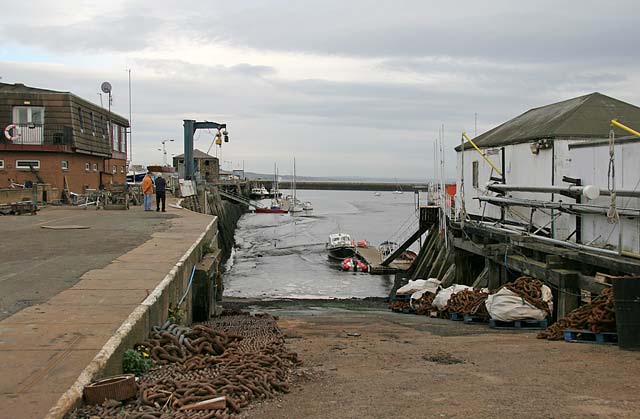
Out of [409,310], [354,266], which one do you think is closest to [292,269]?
[354,266]

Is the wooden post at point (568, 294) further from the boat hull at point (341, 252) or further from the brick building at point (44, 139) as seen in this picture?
the boat hull at point (341, 252)

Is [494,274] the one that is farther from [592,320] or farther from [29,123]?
[29,123]


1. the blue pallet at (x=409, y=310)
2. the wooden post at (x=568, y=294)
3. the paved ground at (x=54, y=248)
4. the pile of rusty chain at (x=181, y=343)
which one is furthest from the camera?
the blue pallet at (x=409, y=310)

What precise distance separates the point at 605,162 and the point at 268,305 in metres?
10.9

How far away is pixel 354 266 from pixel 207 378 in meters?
32.6

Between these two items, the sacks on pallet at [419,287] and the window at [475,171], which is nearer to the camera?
the sacks on pallet at [419,287]

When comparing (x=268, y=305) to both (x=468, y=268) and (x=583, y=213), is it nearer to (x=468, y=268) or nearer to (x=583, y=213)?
(x=468, y=268)

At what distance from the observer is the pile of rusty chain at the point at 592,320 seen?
10.2 m

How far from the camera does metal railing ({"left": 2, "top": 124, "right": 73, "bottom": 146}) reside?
102ft

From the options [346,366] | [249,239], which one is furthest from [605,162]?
[249,239]

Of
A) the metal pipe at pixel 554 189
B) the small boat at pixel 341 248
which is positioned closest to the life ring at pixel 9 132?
the small boat at pixel 341 248

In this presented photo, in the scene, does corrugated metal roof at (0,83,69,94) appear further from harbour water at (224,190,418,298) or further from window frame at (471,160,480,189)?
window frame at (471,160,480,189)

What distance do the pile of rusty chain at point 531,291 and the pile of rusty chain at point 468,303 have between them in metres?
0.74

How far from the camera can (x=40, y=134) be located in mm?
31656
